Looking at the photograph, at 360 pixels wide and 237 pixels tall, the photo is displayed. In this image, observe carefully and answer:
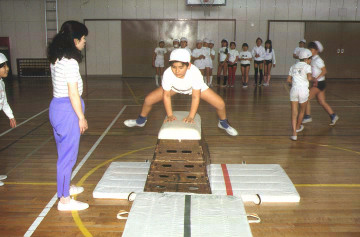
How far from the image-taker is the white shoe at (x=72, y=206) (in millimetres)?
3156

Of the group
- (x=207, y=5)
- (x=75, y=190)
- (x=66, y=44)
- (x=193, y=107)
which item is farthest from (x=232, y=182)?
(x=207, y=5)

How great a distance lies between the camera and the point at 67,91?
9.27 ft

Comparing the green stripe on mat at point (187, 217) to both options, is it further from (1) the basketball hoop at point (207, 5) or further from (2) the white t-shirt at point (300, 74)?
(1) the basketball hoop at point (207, 5)

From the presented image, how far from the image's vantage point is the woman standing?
9.05 feet

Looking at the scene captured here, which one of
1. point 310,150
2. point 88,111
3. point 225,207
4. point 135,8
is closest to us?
point 225,207

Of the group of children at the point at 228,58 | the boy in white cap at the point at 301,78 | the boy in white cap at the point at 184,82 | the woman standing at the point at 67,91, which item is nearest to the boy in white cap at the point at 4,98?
the woman standing at the point at 67,91

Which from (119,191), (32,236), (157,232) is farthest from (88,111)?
(157,232)

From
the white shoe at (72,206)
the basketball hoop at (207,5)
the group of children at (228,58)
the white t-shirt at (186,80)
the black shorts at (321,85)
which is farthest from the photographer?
the basketball hoop at (207,5)

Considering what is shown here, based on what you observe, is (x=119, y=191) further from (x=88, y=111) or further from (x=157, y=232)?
(x=88, y=111)

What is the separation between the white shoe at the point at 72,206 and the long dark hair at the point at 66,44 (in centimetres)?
126

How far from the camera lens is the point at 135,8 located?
1399 cm

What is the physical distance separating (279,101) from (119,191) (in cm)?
646

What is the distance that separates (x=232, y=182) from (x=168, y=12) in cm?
1142

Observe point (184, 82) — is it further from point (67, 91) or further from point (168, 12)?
point (168, 12)
